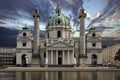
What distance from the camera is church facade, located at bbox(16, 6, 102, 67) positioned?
99.1m

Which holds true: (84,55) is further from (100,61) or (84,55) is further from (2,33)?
(2,33)

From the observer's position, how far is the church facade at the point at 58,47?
3900 inches

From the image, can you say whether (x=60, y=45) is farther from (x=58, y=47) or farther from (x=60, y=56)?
(x=60, y=56)

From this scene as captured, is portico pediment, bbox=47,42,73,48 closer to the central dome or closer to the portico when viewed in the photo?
the portico

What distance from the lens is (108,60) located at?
145875 millimetres

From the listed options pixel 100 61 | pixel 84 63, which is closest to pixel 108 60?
pixel 100 61

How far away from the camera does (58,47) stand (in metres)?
99.1

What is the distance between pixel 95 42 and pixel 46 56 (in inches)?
802

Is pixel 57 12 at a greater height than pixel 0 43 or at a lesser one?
greater

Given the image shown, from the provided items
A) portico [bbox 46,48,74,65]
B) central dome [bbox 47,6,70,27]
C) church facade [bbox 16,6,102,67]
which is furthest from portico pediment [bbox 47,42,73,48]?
central dome [bbox 47,6,70,27]

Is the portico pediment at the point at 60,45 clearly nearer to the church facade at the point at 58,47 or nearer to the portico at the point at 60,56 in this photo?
the church facade at the point at 58,47

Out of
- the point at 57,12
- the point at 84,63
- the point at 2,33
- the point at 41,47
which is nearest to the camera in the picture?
the point at 84,63

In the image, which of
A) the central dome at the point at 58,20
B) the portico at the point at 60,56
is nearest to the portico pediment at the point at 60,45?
the portico at the point at 60,56

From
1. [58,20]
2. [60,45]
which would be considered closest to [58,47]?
[60,45]
